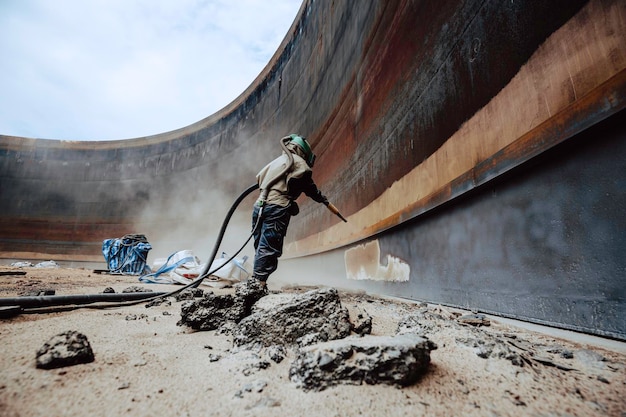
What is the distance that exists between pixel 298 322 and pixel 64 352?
2.20 feet

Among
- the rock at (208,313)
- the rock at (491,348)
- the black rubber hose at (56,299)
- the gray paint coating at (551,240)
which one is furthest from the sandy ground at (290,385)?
the black rubber hose at (56,299)

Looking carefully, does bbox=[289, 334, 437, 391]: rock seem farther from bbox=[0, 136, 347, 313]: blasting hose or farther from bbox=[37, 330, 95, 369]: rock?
bbox=[0, 136, 347, 313]: blasting hose

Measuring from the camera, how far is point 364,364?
66 centimetres

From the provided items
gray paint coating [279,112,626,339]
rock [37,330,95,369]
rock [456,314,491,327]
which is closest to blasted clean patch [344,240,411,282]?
gray paint coating [279,112,626,339]

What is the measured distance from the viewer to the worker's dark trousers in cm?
189

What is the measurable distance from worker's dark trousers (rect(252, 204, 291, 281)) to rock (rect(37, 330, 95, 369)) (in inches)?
43.8

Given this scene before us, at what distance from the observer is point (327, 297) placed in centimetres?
104

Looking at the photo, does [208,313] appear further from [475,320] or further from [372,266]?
[372,266]

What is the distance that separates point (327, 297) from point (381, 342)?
0.36 metres

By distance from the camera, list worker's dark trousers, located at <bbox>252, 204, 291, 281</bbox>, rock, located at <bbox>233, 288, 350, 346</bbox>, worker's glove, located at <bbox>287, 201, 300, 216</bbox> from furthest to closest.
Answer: worker's glove, located at <bbox>287, 201, 300, 216</bbox>, worker's dark trousers, located at <bbox>252, 204, 291, 281</bbox>, rock, located at <bbox>233, 288, 350, 346</bbox>

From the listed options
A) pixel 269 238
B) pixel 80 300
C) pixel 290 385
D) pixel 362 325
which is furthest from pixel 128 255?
pixel 290 385

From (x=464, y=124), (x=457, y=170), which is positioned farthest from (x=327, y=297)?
(x=464, y=124)

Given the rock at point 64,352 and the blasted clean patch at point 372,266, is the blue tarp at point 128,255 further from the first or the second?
the rock at point 64,352

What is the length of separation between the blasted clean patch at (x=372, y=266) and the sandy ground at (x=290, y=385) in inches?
42.5
